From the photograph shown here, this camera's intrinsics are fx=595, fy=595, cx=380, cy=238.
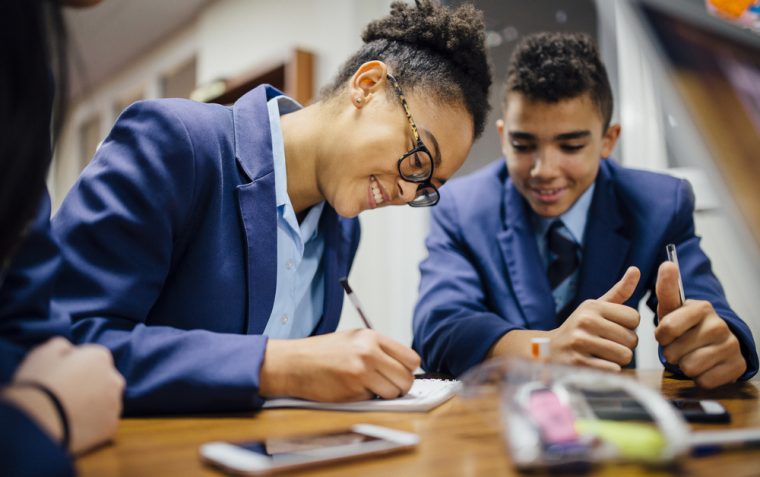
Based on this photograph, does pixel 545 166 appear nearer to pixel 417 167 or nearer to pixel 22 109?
pixel 417 167

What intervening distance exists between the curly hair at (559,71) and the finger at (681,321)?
61cm

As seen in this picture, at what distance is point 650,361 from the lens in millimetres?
1667

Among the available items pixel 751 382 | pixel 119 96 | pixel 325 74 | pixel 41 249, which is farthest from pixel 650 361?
pixel 119 96

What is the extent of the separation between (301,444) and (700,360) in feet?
2.57

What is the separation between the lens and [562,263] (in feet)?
4.82

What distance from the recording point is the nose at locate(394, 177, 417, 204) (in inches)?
44.3

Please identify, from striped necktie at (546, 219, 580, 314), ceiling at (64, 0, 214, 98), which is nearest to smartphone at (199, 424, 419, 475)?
striped necktie at (546, 219, 580, 314)

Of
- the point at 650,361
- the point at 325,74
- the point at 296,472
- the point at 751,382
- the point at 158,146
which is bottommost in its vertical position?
the point at 650,361

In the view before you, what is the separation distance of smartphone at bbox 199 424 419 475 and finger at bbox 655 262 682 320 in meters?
0.66

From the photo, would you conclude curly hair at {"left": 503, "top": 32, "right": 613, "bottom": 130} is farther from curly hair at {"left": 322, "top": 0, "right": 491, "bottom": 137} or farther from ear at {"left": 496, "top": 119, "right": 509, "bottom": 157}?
curly hair at {"left": 322, "top": 0, "right": 491, "bottom": 137}

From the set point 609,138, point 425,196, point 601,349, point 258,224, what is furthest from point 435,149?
point 609,138

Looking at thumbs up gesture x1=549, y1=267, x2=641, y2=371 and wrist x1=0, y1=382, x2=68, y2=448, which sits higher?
wrist x1=0, y1=382, x2=68, y2=448

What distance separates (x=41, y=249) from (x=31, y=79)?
0.19m

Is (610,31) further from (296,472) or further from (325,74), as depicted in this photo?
(296,472)
